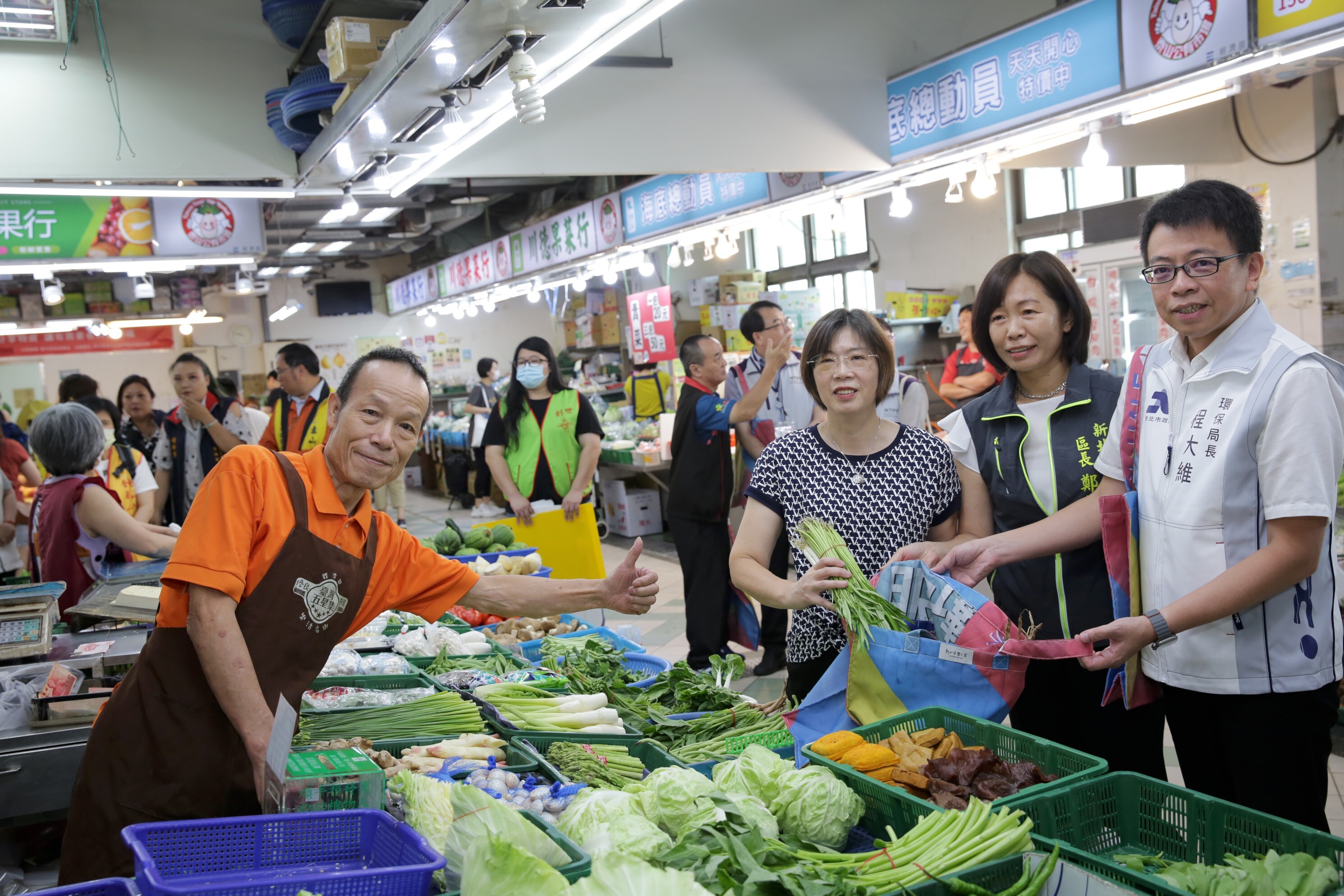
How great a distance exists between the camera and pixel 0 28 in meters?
4.48

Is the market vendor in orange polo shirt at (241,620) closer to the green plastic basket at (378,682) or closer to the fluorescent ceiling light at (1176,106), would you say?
the green plastic basket at (378,682)

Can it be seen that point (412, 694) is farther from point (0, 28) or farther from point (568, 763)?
point (0, 28)

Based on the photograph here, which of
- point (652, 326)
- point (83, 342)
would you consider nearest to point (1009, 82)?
point (652, 326)

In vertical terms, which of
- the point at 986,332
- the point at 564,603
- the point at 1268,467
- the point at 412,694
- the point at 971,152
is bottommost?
the point at 412,694

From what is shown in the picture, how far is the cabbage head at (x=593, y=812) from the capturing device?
1884 millimetres

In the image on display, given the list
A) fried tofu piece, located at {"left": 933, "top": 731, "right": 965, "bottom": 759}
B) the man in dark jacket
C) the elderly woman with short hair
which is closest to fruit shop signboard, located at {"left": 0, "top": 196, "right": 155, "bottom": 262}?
the elderly woman with short hair

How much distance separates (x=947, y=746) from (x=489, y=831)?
3.34ft

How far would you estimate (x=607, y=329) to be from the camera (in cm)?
1531

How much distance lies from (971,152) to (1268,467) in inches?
161

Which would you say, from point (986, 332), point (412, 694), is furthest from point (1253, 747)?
point (412, 694)

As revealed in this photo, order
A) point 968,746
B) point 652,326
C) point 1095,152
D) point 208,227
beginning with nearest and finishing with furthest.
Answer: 1. point 968,746
2. point 1095,152
3. point 208,227
4. point 652,326

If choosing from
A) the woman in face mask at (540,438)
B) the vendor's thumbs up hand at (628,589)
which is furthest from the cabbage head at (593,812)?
the woman in face mask at (540,438)

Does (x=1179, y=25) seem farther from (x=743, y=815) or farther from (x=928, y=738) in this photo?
Answer: (x=743, y=815)

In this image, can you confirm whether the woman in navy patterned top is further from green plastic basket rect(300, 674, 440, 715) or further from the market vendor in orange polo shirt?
green plastic basket rect(300, 674, 440, 715)
